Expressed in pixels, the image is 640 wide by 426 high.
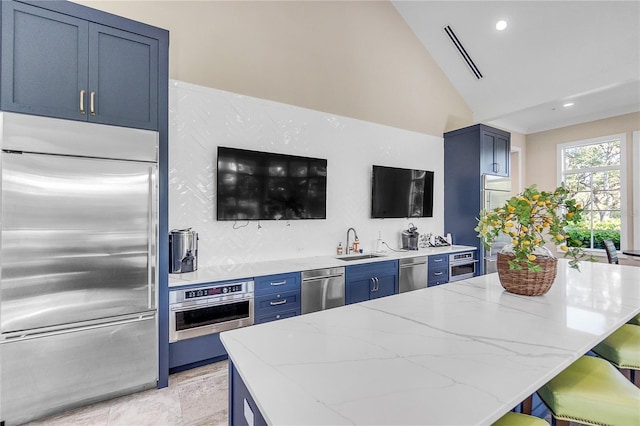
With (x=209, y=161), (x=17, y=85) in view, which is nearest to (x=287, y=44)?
(x=209, y=161)

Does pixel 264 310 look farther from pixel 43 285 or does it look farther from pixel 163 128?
pixel 163 128

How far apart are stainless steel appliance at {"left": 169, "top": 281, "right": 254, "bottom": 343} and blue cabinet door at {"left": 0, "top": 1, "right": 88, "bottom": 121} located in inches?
58.2

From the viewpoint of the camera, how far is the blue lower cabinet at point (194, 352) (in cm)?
246

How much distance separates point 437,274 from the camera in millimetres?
4168

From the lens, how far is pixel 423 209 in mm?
4738

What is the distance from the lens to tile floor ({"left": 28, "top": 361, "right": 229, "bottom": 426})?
1960 millimetres

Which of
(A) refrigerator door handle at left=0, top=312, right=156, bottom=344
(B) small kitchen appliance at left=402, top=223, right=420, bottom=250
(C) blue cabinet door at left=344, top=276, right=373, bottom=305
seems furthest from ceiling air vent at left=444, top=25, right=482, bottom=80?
(A) refrigerator door handle at left=0, top=312, right=156, bottom=344

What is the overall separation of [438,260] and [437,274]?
19 centimetres

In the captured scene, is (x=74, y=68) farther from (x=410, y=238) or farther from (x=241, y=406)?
(x=410, y=238)

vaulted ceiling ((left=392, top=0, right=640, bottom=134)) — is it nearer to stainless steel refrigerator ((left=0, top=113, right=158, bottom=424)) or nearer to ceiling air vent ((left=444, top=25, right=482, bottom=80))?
ceiling air vent ((left=444, top=25, right=482, bottom=80))

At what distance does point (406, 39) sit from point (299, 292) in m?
4.14

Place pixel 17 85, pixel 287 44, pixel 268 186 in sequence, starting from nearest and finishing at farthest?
pixel 17 85, pixel 268 186, pixel 287 44

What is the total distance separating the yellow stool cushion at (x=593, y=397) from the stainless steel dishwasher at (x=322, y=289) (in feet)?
6.60

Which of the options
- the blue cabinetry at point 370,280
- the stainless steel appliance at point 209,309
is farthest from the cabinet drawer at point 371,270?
the stainless steel appliance at point 209,309
